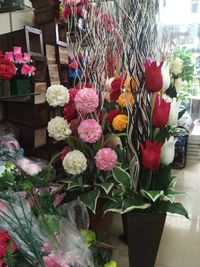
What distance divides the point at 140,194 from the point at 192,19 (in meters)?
2.52

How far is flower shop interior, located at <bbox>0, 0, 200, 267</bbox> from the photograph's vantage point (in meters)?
0.98

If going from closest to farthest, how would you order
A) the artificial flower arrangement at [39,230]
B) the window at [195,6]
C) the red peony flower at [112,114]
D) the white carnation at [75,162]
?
the artificial flower arrangement at [39,230] → the white carnation at [75,162] → the red peony flower at [112,114] → the window at [195,6]

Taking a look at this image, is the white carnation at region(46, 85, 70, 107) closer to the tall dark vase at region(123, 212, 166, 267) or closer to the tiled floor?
the tall dark vase at region(123, 212, 166, 267)

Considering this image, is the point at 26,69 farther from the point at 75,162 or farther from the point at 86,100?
the point at 75,162

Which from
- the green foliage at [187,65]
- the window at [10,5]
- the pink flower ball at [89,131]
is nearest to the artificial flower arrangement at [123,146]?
the pink flower ball at [89,131]

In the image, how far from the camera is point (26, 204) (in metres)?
0.99

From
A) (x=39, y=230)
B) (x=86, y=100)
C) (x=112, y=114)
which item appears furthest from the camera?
(x=112, y=114)

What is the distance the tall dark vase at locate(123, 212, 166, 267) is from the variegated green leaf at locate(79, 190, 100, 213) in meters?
0.16

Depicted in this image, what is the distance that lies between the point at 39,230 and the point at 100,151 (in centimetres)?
43

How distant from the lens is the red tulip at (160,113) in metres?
1.05

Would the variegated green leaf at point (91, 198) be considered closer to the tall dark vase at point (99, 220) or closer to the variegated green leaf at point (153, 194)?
the tall dark vase at point (99, 220)

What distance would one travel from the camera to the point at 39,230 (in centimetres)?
95

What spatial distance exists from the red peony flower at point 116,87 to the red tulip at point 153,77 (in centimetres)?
27

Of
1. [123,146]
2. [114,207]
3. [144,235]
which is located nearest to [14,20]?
[123,146]
